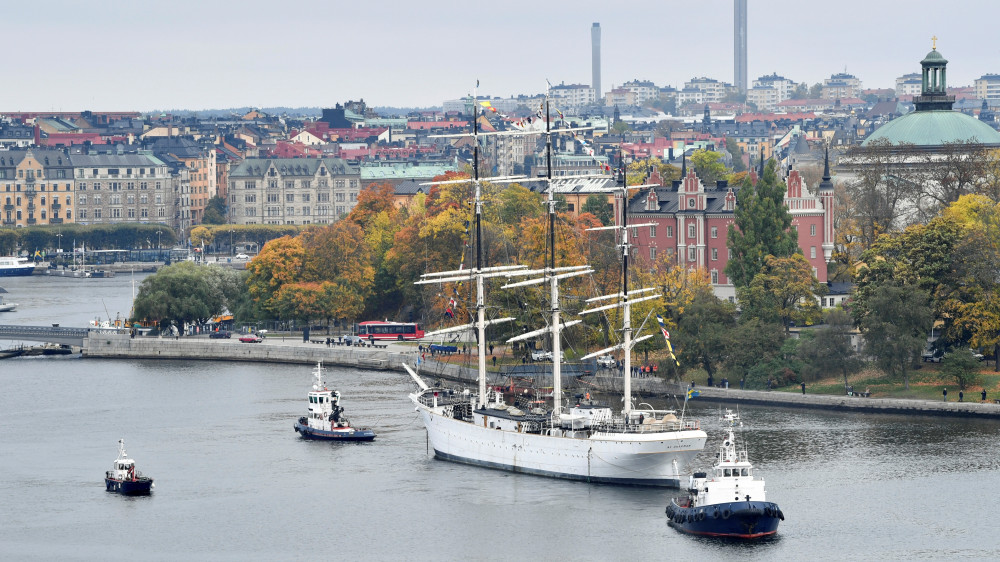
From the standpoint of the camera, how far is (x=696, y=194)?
4934 inches

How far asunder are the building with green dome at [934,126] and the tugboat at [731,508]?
74.0 metres

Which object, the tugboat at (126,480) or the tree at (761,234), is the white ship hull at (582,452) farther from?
the tree at (761,234)

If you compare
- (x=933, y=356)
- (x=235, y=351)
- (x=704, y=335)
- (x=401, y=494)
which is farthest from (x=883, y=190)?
(x=401, y=494)

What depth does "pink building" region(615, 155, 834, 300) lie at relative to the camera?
121 metres

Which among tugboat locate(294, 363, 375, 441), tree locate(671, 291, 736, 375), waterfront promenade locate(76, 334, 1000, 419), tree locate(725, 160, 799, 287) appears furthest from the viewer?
tree locate(725, 160, 799, 287)

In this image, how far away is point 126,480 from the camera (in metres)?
77.5

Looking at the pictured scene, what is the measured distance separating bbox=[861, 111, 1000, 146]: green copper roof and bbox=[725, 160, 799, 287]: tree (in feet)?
99.5

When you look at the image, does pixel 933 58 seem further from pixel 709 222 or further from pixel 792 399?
pixel 792 399

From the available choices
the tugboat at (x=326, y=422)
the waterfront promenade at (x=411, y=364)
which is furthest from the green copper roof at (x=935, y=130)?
the tugboat at (x=326, y=422)

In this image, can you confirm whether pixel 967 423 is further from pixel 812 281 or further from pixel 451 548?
pixel 451 548

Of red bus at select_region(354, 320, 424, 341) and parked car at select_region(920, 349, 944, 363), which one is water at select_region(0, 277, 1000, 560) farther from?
red bus at select_region(354, 320, 424, 341)

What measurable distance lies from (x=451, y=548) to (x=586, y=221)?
68080mm

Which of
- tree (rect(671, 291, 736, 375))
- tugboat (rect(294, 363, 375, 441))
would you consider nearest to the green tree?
tree (rect(671, 291, 736, 375))

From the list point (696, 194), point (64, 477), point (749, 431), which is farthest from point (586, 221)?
point (64, 477)
